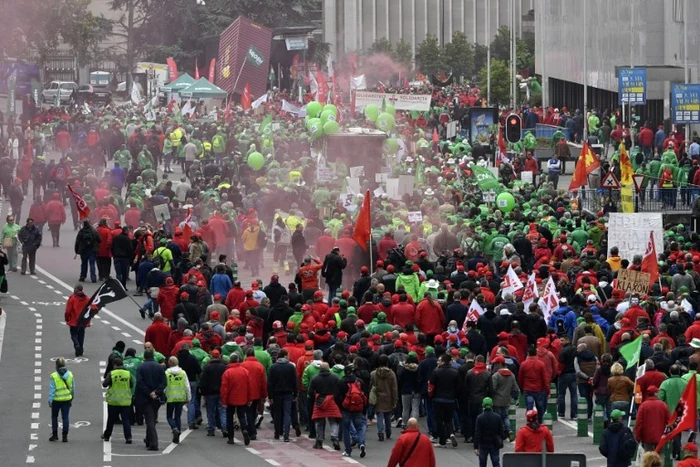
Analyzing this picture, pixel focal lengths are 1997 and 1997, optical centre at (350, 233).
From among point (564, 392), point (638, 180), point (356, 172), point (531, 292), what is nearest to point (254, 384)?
point (564, 392)

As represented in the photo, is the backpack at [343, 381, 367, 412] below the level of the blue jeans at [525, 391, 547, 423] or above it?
above

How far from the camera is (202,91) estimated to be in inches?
2611

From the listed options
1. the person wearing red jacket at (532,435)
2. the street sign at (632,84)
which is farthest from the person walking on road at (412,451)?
the street sign at (632,84)

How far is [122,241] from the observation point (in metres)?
35.3

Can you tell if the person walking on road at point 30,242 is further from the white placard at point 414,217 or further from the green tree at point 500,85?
the green tree at point 500,85

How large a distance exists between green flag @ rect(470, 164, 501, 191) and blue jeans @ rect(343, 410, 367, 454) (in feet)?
59.5

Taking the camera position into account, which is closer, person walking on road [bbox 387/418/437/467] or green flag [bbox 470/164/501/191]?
person walking on road [bbox 387/418/437/467]

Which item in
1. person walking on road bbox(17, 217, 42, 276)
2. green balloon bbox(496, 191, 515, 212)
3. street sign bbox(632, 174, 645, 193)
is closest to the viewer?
person walking on road bbox(17, 217, 42, 276)

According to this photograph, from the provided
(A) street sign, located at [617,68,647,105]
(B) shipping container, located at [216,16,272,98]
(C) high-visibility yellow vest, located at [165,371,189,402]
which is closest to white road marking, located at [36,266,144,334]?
(C) high-visibility yellow vest, located at [165,371,189,402]

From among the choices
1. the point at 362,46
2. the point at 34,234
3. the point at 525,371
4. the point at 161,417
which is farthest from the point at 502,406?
the point at 362,46

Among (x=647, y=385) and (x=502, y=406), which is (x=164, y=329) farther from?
(x=647, y=385)

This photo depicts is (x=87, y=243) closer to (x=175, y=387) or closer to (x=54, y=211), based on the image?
(x=54, y=211)

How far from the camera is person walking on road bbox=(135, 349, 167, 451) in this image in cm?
2378

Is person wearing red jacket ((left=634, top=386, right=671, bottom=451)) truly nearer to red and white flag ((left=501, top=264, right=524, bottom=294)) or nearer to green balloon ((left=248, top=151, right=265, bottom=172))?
red and white flag ((left=501, top=264, right=524, bottom=294))
